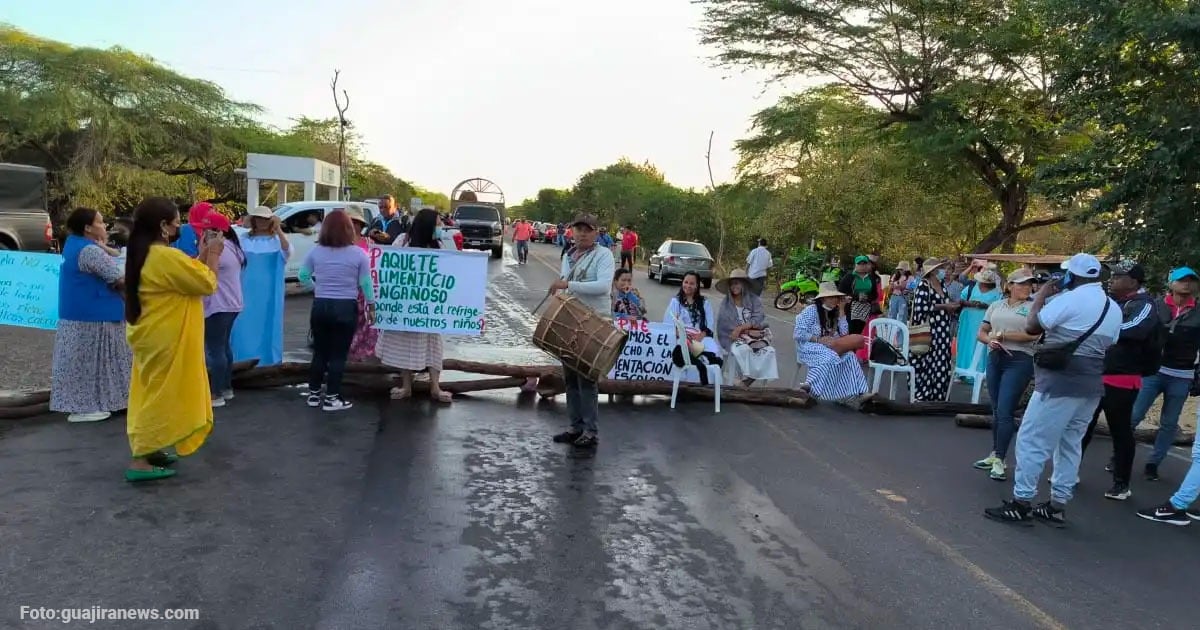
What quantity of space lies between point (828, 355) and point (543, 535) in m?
5.32

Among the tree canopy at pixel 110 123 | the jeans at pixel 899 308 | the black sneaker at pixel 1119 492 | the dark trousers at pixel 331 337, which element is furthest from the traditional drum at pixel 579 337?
the tree canopy at pixel 110 123

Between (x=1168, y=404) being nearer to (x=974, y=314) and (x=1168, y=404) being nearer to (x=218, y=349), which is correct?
(x=974, y=314)

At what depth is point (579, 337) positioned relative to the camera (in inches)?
244

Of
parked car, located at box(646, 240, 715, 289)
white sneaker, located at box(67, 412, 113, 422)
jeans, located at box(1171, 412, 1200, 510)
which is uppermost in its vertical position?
parked car, located at box(646, 240, 715, 289)

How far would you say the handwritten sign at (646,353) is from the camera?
8.70m

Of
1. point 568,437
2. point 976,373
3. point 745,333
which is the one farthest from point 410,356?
point 976,373

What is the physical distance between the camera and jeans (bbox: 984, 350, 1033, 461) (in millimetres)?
6418

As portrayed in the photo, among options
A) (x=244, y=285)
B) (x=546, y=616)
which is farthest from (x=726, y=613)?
(x=244, y=285)

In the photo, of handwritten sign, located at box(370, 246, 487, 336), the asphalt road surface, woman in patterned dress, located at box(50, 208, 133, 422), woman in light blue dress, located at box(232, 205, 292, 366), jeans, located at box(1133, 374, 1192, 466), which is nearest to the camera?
the asphalt road surface

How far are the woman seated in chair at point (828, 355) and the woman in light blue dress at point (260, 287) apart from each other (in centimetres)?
542

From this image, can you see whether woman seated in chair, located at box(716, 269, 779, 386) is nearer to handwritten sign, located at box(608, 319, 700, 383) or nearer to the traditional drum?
handwritten sign, located at box(608, 319, 700, 383)

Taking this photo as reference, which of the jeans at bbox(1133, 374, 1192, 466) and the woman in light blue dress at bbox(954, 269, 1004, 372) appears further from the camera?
the woman in light blue dress at bbox(954, 269, 1004, 372)

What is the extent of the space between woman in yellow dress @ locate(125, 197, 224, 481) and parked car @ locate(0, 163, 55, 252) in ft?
36.2

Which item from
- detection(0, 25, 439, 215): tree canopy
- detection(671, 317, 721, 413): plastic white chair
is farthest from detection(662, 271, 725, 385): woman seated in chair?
detection(0, 25, 439, 215): tree canopy
